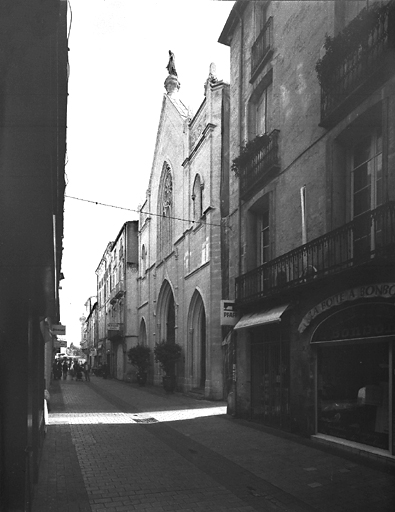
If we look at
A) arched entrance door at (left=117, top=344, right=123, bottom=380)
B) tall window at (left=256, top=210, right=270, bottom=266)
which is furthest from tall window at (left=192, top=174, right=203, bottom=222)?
arched entrance door at (left=117, top=344, right=123, bottom=380)

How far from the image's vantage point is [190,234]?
26.6 metres

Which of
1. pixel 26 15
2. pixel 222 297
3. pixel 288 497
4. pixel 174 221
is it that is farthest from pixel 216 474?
pixel 174 221

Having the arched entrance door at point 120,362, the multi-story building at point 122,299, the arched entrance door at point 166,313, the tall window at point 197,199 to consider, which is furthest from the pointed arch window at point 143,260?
the tall window at point 197,199

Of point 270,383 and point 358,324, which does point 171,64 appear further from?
point 358,324

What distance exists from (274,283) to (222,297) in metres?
8.89

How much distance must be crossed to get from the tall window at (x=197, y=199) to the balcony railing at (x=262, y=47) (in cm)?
979

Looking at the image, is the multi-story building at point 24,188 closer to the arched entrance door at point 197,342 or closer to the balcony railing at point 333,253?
the balcony railing at point 333,253

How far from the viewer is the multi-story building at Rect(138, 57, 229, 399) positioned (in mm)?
22844

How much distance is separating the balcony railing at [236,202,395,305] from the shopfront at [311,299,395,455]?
0.85 m

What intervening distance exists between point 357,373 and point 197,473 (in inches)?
141

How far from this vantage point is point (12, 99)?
11.8 ft

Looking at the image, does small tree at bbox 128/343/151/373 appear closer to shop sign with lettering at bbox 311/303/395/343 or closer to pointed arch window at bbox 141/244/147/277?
pointed arch window at bbox 141/244/147/277

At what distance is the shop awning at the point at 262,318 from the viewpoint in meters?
12.3

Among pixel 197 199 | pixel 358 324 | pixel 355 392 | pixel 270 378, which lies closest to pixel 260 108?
pixel 270 378
